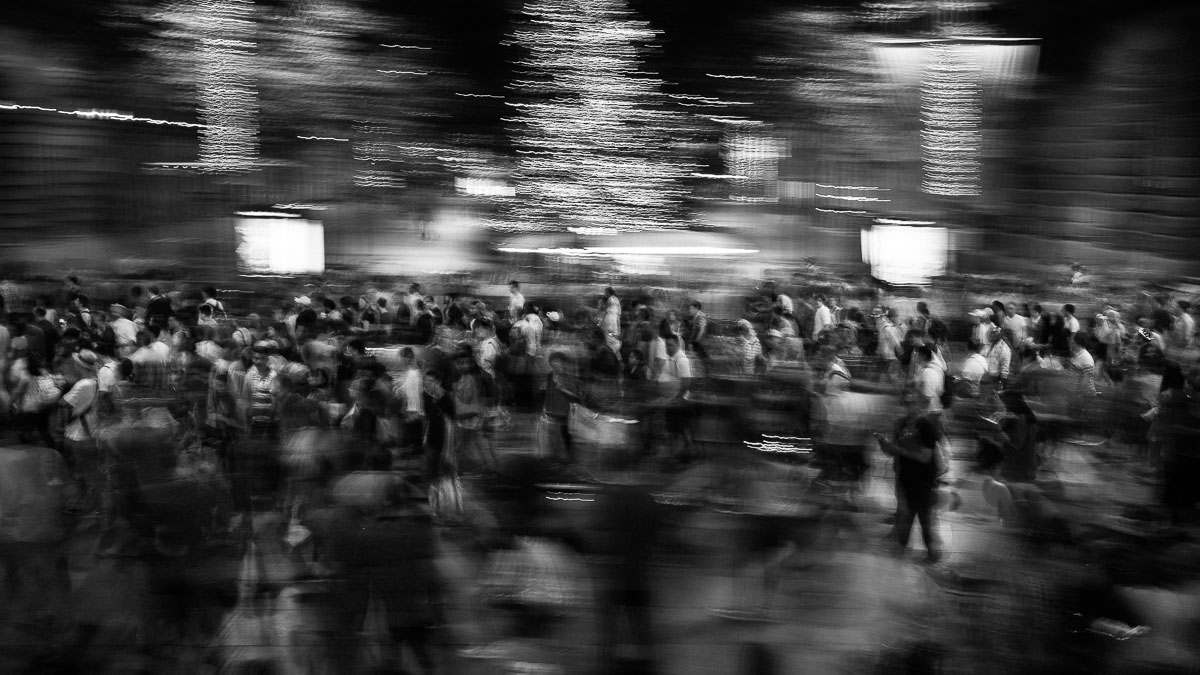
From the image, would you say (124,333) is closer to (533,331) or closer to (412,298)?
(533,331)

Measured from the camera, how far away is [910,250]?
4836 millimetres

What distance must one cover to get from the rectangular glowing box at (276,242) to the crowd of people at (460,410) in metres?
0.91

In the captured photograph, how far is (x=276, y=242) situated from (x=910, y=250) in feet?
10.9

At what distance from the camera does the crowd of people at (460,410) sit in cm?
411

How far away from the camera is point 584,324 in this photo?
35.2 ft

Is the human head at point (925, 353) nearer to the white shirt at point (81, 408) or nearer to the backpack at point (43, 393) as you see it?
the white shirt at point (81, 408)

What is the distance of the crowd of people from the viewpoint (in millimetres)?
4109

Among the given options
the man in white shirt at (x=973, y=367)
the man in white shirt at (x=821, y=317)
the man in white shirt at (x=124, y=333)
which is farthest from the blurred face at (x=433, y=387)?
the man in white shirt at (x=821, y=317)

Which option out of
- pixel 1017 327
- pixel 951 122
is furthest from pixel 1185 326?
pixel 951 122

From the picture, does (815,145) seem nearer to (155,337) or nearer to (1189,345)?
(1189,345)

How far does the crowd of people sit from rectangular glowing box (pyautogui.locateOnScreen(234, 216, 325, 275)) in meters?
0.91

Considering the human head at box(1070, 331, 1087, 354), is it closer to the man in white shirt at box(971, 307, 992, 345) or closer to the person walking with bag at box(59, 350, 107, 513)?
the man in white shirt at box(971, 307, 992, 345)

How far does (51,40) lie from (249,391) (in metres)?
2.65

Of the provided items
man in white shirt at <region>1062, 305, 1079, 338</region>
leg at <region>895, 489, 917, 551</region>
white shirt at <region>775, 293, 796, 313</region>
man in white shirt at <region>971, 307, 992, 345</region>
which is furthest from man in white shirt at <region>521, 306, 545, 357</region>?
man in white shirt at <region>1062, 305, 1079, 338</region>
